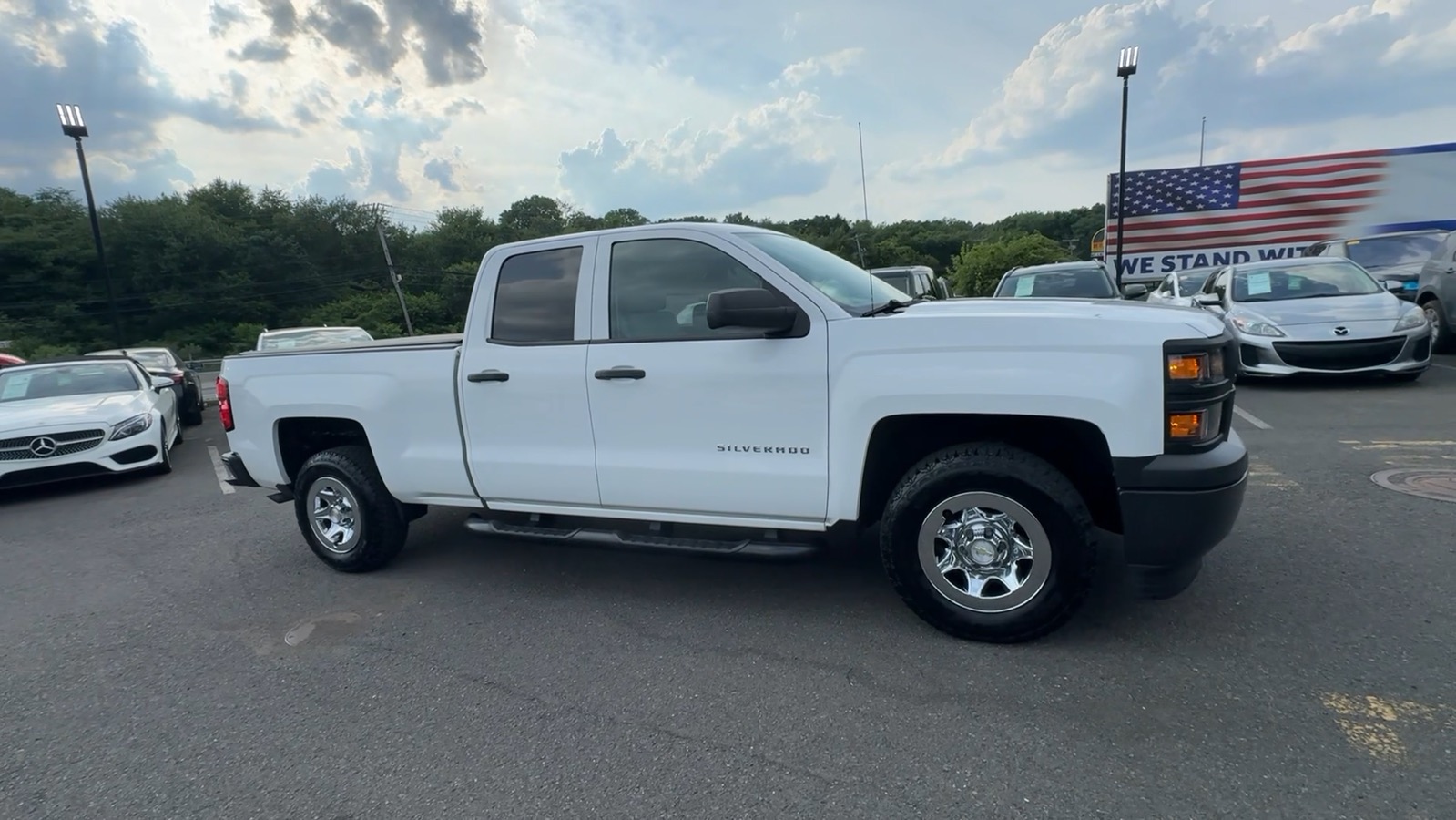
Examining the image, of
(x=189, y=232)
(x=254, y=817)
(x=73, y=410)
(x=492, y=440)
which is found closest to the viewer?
(x=254, y=817)

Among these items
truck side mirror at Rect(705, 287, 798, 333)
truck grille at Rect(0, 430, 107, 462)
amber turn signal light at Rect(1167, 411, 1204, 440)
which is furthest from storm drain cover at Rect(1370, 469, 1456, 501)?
truck grille at Rect(0, 430, 107, 462)

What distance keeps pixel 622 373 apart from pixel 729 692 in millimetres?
1548

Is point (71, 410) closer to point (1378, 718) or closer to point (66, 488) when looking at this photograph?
point (66, 488)

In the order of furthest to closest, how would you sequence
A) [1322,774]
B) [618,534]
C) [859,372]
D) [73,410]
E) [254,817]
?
[73,410] → [618,534] → [859,372] → [254,817] → [1322,774]

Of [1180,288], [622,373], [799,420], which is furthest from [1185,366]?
[1180,288]

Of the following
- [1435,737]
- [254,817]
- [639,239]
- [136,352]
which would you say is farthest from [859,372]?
[136,352]

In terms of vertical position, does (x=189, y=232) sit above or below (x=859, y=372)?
above

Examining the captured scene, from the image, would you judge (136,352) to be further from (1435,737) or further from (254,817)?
(1435,737)

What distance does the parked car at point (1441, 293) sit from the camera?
10.5 metres

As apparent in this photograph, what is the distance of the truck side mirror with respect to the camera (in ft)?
10.8

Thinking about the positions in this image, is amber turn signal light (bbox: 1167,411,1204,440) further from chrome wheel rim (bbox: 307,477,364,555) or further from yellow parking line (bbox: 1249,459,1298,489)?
chrome wheel rim (bbox: 307,477,364,555)

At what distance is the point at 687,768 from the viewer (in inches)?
106

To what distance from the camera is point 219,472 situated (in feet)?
29.0

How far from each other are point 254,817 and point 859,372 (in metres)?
2.69
